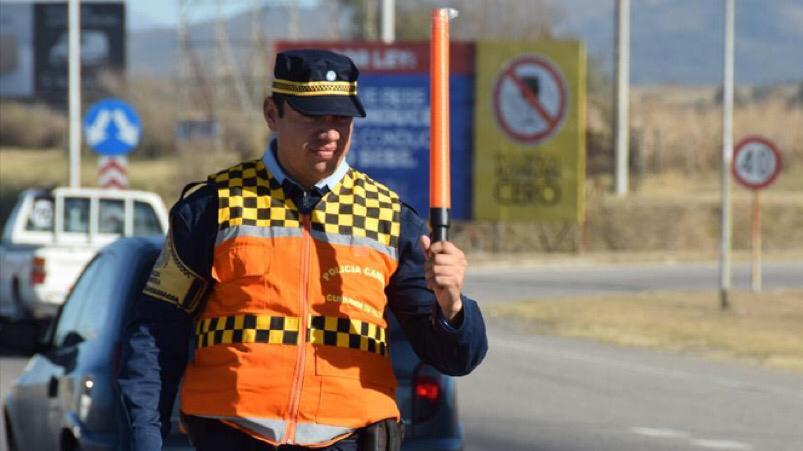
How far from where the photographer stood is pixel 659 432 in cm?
1299

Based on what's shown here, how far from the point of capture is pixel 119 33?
8138 centimetres

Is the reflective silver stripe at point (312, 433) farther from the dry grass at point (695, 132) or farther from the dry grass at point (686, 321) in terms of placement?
the dry grass at point (695, 132)

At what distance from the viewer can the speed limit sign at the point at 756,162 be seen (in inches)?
1087

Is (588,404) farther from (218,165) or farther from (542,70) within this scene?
(218,165)

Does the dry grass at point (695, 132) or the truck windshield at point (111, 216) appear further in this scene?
the dry grass at point (695, 132)

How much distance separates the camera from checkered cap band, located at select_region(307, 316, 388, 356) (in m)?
4.59

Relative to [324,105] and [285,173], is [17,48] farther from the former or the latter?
[324,105]

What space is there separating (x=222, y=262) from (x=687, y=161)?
68.7 metres

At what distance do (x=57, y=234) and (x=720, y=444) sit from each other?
1106 centimetres

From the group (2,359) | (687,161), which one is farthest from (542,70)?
(687,161)

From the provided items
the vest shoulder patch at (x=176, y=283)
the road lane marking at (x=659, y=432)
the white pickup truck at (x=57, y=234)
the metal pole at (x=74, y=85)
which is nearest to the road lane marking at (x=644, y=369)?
the road lane marking at (x=659, y=432)

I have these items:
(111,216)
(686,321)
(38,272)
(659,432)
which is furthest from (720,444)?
(686,321)

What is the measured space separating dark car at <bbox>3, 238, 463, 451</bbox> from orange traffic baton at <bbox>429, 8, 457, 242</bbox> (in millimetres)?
3416

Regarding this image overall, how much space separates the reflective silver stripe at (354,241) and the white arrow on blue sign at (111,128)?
2518 cm
